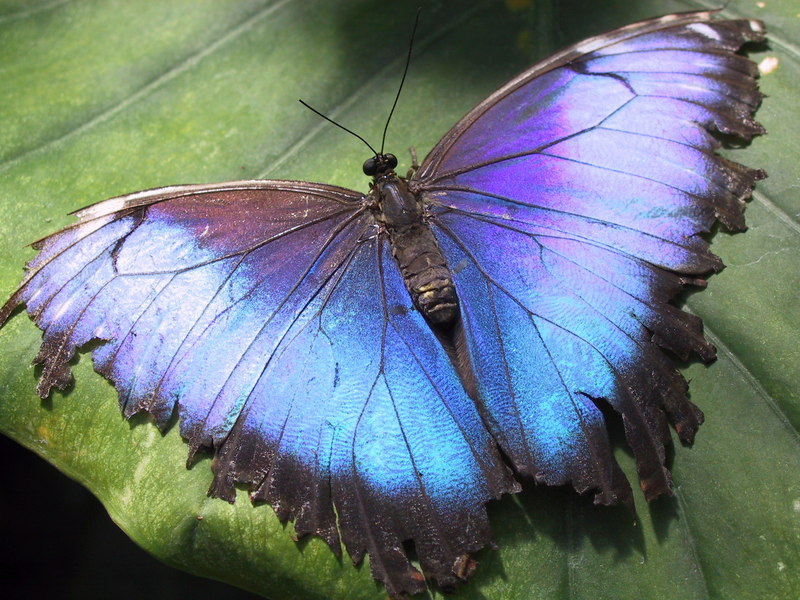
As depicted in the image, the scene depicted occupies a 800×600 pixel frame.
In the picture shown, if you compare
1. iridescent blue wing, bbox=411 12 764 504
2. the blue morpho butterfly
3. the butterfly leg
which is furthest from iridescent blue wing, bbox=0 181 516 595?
the butterfly leg

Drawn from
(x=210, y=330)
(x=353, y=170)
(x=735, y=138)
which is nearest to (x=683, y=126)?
(x=735, y=138)

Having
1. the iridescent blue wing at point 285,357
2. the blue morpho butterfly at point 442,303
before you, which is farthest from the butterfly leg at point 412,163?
the iridescent blue wing at point 285,357

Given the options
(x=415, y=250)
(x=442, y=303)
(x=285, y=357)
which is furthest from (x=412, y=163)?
(x=285, y=357)

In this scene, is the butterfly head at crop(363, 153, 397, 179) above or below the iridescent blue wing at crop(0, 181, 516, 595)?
above

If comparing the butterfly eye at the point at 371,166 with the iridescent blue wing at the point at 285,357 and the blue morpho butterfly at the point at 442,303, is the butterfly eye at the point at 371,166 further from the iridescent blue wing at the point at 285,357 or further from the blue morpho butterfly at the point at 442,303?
the iridescent blue wing at the point at 285,357

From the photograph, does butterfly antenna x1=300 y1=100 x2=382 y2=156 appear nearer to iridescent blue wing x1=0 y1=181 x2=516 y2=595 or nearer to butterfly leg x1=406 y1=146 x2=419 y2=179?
butterfly leg x1=406 y1=146 x2=419 y2=179

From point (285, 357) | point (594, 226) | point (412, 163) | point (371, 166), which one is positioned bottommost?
point (285, 357)

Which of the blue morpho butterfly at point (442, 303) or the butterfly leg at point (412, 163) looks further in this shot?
the butterfly leg at point (412, 163)

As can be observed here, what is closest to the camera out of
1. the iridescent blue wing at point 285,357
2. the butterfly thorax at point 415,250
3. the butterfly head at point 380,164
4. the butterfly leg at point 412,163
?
the iridescent blue wing at point 285,357

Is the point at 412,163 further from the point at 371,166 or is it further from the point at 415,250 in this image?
the point at 415,250
